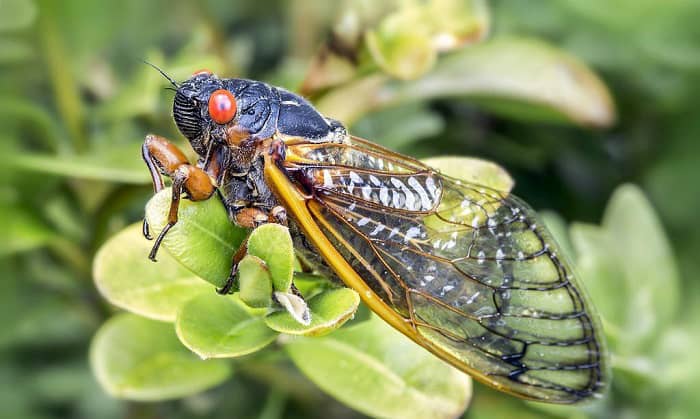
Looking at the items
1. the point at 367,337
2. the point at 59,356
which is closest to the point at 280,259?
the point at 367,337

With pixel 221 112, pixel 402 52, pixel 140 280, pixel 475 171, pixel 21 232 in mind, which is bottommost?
pixel 21 232

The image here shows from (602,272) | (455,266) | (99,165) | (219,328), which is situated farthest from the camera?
(602,272)

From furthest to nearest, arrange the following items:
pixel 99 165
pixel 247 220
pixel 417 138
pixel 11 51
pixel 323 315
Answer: pixel 417 138, pixel 11 51, pixel 99 165, pixel 247 220, pixel 323 315

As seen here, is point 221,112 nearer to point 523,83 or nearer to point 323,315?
point 323,315

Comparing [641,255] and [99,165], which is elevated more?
[641,255]

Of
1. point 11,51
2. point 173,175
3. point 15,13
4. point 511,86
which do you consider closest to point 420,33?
point 511,86

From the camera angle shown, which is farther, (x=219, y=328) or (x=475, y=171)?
(x=475, y=171)

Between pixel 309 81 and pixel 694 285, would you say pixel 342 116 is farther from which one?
pixel 694 285

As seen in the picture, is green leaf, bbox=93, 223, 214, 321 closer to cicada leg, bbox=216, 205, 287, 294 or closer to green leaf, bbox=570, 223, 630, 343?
cicada leg, bbox=216, 205, 287, 294

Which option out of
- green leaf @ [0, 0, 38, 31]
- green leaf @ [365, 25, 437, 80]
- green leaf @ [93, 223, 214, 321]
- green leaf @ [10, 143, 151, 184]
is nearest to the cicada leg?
green leaf @ [93, 223, 214, 321]
